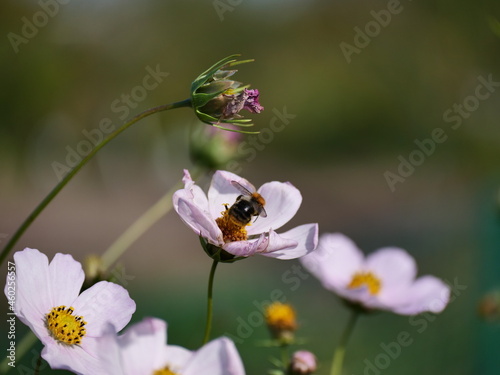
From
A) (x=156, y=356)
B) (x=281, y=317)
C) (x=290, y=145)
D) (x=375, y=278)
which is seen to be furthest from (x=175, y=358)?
(x=290, y=145)

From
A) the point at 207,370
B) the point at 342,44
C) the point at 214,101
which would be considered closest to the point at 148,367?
the point at 207,370

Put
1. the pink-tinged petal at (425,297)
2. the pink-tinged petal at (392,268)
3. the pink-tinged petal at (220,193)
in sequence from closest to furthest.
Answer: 1. the pink-tinged petal at (220,193)
2. the pink-tinged petal at (425,297)
3. the pink-tinged petal at (392,268)

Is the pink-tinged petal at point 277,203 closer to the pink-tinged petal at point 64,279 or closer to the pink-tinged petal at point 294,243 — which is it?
the pink-tinged petal at point 294,243

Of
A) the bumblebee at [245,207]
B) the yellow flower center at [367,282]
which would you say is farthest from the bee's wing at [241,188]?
the yellow flower center at [367,282]

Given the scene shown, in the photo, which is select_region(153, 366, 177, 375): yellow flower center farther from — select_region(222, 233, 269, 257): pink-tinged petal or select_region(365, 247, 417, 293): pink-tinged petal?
select_region(365, 247, 417, 293): pink-tinged petal

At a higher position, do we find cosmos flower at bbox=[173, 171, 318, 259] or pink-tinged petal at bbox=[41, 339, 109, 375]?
cosmos flower at bbox=[173, 171, 318, 259]

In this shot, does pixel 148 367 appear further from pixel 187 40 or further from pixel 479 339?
pixel 187 40

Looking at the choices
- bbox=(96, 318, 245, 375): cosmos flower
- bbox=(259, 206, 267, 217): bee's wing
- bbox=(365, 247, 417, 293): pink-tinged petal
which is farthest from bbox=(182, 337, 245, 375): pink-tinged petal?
bbox=(365, 247, 417, 293): pink-tinged petal

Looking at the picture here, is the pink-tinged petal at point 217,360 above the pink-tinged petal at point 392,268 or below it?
above
